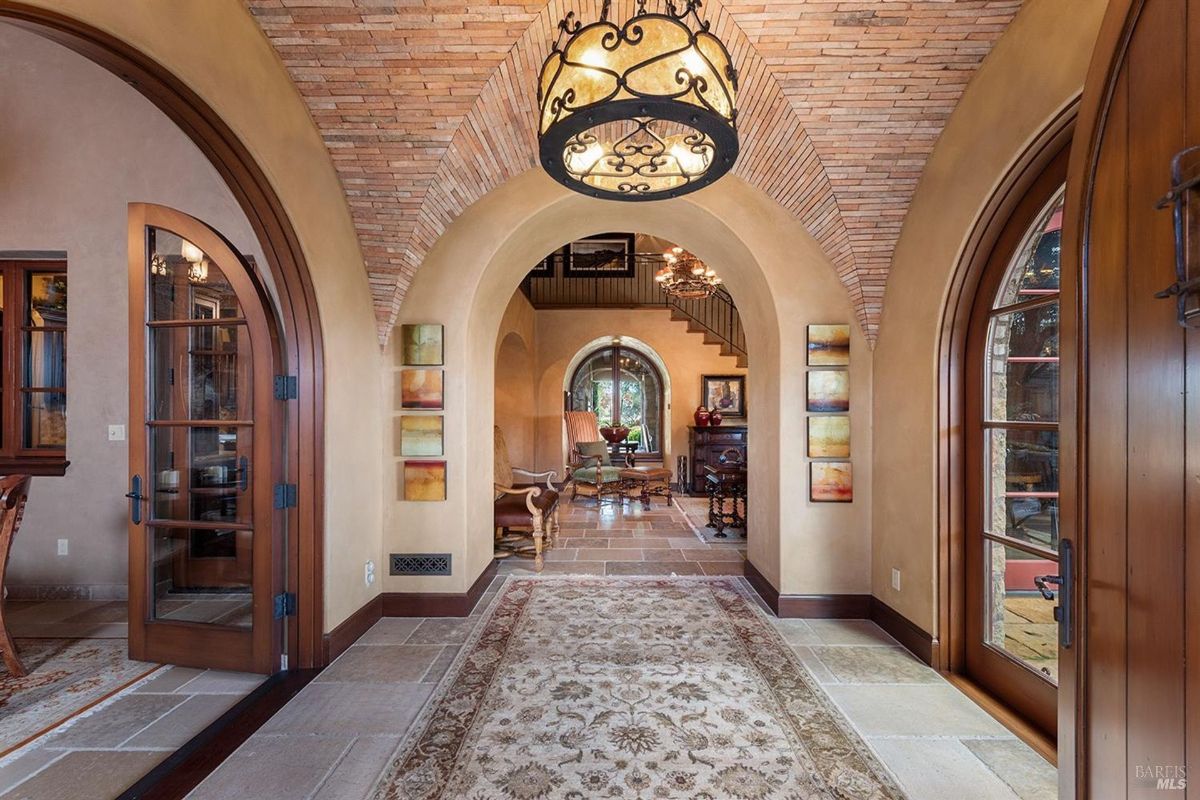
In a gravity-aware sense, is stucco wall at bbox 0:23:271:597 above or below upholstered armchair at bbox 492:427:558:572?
Result: above

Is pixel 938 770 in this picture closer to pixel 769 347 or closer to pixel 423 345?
pixel 769 347

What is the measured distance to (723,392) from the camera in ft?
30.7

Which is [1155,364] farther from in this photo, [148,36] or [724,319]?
[724,319]

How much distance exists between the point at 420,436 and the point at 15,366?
3.34 meters

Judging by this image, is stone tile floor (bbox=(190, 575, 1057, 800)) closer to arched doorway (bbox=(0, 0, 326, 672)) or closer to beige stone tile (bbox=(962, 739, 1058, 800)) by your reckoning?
beige stone tile (bbox=(962, 739, 1058, 800))

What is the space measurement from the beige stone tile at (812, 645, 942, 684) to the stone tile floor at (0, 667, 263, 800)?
10.4 ft

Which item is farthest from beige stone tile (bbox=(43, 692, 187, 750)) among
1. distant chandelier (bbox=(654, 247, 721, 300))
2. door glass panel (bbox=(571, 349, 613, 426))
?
door glass panel (bbox=(571, 349, 613, 426))

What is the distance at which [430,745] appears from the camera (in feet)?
7.00

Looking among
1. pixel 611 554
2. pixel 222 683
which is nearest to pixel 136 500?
pixel 222 683

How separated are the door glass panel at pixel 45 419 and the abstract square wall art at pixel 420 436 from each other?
282 centimetres

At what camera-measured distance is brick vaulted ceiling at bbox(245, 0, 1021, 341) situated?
2279mm

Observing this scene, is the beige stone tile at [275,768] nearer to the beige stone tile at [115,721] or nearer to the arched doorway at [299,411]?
the beige stone tile at [115,721]

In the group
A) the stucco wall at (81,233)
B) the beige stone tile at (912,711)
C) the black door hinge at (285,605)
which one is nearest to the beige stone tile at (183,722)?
the black door hinge at (285,605)

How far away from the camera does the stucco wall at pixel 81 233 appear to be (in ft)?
11.8
